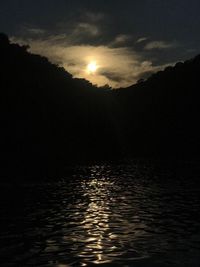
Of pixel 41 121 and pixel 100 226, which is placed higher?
pixel 41 121

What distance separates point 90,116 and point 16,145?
79.1m

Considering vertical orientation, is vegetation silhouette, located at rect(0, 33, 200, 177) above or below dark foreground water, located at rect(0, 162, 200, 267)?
above

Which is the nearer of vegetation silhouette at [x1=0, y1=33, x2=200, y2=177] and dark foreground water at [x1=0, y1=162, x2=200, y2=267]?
dark foreground water at [x1=0, y1=162, x2=200, y2=267]

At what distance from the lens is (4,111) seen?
124750mm

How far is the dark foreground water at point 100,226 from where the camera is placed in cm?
2711

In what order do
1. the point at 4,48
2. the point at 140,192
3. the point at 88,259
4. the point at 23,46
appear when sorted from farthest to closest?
1. the point at 23,46
2. the point at 4,48
3. the point at 140,192
4. the point at 88,259

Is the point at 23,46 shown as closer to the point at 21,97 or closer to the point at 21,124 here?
the point at 21,97

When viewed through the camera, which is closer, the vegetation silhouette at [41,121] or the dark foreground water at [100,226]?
the dark foreground water at [100,226]

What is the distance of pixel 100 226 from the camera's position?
1446 inches

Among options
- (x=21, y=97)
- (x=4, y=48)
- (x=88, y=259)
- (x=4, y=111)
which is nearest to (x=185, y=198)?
(x=88, y=259)

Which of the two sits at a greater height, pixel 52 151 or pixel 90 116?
pixel 90 116

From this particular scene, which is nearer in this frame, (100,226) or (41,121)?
(100,226)

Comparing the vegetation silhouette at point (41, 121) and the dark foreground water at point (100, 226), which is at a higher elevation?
the vegetation silhouette at point (41, 121)

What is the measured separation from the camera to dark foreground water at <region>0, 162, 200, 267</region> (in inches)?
1067
